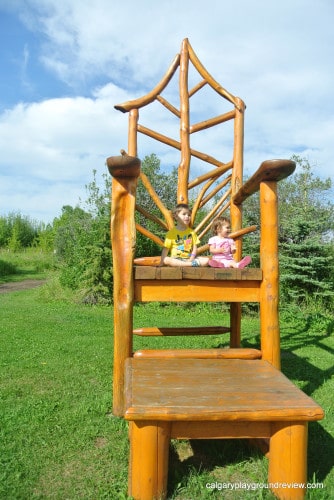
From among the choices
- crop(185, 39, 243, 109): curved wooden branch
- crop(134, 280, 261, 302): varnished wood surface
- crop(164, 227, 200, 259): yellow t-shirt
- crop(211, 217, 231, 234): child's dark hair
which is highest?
crop(185, 39, 243, 109): curved wooden branch

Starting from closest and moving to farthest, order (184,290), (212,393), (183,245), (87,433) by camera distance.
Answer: (212,393)
(87,433)
(184,290)
(183,245)

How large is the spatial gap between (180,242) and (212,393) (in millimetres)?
1720

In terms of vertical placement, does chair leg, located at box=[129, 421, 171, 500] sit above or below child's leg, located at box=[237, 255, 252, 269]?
below

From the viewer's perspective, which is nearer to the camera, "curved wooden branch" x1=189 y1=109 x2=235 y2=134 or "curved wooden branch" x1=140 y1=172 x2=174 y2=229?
"curved wooden branch" x1=140 y1=172 x2=174 y2=229

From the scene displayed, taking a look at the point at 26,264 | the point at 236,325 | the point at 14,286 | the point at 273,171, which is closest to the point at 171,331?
the point at 236,325

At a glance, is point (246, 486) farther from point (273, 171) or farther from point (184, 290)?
point (273, 171)

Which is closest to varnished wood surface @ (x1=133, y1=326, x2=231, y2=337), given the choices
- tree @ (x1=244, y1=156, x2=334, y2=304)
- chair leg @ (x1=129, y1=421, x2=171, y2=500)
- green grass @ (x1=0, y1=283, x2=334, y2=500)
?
green grass @ (x1=0, y1=283, x2=334, y2=500)

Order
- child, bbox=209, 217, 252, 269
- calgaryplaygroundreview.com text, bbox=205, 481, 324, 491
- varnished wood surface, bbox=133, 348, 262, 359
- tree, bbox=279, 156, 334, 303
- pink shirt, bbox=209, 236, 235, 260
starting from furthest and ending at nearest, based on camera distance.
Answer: tree, bbox=279, 156, 334, 303 < pink shirt, bbox=209, 236, 235, 260 < child, bbox=209, 217, 252, 269 < varnished wood surface, bbox=133, 348, 262, 359 < calgaryplaygroundreview.com text, bbox=205, 481, 324, 491

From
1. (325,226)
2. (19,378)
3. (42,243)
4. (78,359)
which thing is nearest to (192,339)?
(78,359)

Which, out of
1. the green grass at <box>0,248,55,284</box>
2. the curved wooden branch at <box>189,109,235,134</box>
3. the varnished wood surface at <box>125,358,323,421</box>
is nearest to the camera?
the varnished wood surface at <box>125,358,323,421</box>

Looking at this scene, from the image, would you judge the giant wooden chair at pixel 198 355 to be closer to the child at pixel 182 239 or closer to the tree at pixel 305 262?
the child at pixel 182 239

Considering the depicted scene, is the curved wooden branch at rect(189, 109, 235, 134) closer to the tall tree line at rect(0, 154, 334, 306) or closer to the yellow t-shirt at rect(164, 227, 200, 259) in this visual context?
the yellow t-shirt at rect(164, 227, 200, 259)

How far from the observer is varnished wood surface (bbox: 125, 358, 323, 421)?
1.48m

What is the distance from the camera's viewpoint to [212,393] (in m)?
1.65
